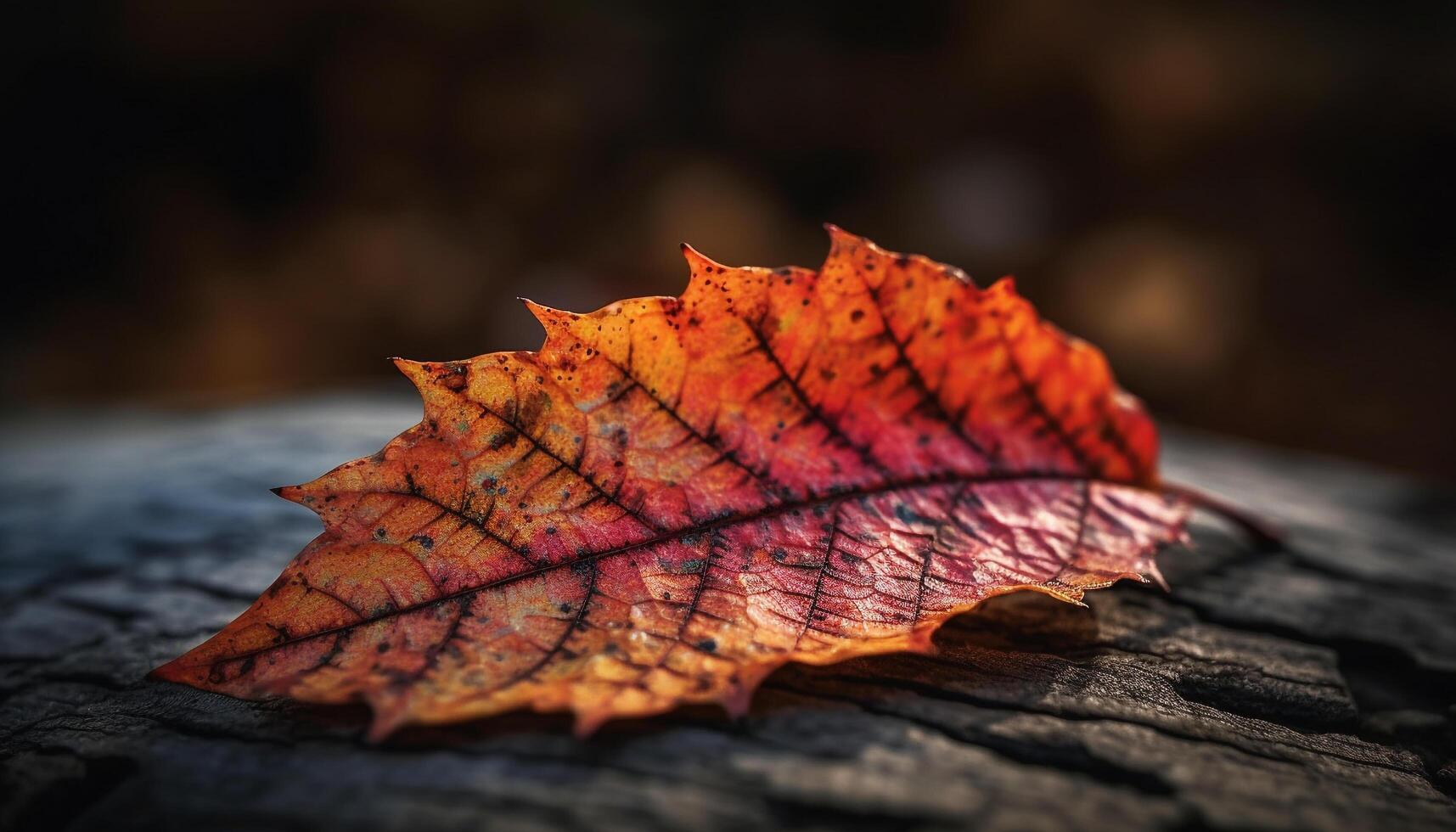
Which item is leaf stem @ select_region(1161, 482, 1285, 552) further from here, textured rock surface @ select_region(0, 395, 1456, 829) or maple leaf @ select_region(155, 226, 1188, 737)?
maple leaf @ select_region(155, 226, 1188, 737)

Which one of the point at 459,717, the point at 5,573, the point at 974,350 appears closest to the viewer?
the point at 459,717

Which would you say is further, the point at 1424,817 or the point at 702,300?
the point at 702,300

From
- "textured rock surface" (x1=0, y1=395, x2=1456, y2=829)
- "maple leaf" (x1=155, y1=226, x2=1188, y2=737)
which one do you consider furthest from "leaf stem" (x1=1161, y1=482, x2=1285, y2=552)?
"maple leaf" (x1=155, y1=226, x2=1188, y2=737)

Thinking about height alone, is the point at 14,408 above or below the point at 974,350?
below

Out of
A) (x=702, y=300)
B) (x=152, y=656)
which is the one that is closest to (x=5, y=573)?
(x=152, y=656)

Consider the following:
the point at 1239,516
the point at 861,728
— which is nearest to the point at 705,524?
the point at 861,728

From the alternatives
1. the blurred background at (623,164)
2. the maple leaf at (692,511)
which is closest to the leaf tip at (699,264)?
the maple leaf at (692,511)

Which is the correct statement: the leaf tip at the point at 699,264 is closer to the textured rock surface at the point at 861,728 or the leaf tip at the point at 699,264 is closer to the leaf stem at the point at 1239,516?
the textured rock surface at the point at 861,728

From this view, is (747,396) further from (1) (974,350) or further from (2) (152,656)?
(2) (152,656)

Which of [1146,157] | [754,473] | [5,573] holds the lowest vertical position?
[5,573]
